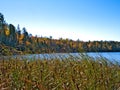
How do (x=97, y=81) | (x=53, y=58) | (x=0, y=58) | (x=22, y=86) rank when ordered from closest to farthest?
(x=97, y=81), (x=22, y=86), (x=0, y=58), (x=53, y=58)

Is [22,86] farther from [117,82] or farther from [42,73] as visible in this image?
[117,82]

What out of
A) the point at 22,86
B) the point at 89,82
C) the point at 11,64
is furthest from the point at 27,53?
the point at 89,82

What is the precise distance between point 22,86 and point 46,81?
0.44 meters

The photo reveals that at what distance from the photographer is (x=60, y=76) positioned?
17.4 ft

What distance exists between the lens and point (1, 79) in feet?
17.9

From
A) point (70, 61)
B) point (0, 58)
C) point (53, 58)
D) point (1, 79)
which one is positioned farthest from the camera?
point (53, 58)

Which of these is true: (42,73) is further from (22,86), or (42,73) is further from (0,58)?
(0,58)

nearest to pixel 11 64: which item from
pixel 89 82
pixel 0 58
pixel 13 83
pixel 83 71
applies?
pixel 0 58

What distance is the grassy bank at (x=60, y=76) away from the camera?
4618 millimetres

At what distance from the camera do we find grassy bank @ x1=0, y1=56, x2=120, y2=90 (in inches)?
182

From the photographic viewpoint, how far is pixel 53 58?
755 centimetres

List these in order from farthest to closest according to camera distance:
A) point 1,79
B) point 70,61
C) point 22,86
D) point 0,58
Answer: point 0,58 → point 70,61 → point 1,79 → point 22,86

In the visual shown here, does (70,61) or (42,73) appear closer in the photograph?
(42,73)

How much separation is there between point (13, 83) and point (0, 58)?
178cm
